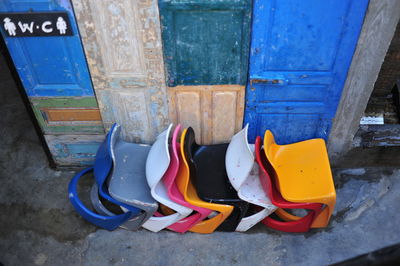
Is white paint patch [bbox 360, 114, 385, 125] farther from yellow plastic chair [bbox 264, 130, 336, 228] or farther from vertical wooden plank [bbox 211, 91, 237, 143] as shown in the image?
vertical wooden plank [bbox 211, 91, 237, 143]

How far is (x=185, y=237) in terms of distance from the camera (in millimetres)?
3221

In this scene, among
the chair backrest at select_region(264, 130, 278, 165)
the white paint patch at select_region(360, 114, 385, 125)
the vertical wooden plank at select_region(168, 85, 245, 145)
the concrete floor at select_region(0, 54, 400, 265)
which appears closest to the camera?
the chair backrest at select_region(264, 130, 278, 165)

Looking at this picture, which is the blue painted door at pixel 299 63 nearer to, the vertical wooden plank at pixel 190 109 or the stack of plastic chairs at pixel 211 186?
the stack of plastic chairs at pixel 211 186

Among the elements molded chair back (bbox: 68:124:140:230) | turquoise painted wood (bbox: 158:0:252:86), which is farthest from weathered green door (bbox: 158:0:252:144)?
molded chair back (bbox: 68:124:140:230)

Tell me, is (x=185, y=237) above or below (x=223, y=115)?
below

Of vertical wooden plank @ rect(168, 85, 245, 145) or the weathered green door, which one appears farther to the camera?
vertical wooden plank @ rect(168, 85, 245, 145)

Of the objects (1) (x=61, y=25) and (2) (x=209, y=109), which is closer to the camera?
(1) (x=61, y=25)

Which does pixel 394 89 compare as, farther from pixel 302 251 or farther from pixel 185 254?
pixel 185 254

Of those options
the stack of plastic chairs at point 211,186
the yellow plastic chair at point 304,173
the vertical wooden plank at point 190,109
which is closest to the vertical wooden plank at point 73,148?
the stack of plastic chairs at point 211,186

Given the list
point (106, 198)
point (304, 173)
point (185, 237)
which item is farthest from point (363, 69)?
point (106, 198)

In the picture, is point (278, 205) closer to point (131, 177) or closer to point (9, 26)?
point (131, 177)

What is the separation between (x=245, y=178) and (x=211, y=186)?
0.42 meters

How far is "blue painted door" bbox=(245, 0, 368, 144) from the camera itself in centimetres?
271

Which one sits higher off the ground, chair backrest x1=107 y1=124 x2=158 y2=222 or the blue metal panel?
the blue metal panel
